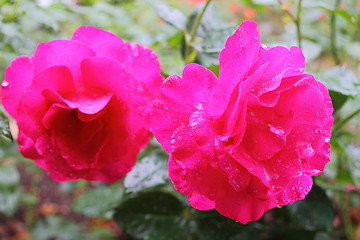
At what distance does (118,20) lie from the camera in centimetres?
109

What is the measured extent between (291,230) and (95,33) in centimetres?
80

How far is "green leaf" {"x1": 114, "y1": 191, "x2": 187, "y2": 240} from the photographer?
2.18ft

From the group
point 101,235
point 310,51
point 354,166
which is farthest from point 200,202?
point 101,235

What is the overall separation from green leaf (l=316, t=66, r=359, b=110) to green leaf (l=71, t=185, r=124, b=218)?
646mm

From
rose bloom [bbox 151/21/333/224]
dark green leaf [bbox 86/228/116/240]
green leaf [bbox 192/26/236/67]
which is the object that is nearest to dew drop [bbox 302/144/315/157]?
rose bloom [bbox 151/21/333/224]

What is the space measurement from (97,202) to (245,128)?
2.47 feet

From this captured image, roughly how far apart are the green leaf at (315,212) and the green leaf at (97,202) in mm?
509

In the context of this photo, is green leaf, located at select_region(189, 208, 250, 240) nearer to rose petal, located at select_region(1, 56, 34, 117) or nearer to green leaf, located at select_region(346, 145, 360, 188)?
green leaf, located at select_region(346, 145, 360, 188)

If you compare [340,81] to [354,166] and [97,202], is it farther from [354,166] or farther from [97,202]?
[97,202]

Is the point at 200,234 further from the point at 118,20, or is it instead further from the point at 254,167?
the point at 118,20

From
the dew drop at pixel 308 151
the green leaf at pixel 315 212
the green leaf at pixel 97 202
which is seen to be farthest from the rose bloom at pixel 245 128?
the green leaf at pixel 97 202

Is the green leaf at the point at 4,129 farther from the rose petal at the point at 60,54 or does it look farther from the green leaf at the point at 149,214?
the green leaf at the point at 149,214

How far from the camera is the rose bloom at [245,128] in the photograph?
36cm

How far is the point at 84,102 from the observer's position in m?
0.44
